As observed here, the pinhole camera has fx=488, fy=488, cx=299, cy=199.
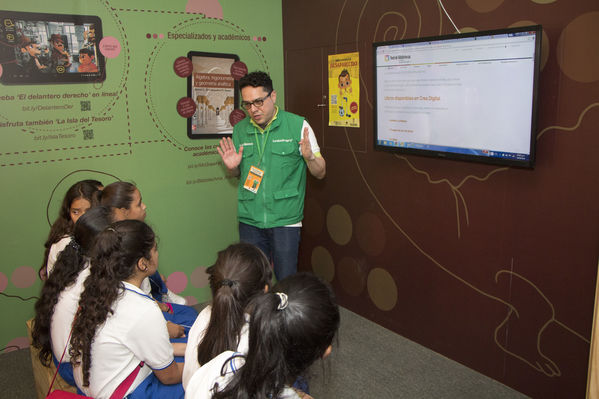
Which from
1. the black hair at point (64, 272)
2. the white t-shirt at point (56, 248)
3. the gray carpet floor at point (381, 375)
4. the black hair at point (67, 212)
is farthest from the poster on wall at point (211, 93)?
the gray carpet floor at point (381, 375)

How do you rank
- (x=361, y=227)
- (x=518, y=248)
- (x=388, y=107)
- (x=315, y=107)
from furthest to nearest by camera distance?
(x=315, y=107) → (x=361, y=227) → (x=388, y=107) → (x=518, y=248)

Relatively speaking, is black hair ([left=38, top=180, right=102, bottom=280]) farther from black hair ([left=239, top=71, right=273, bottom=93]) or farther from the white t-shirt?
black hair ([left=239, top=71, right=273, bottom=93])

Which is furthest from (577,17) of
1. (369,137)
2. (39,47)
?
(39,47)

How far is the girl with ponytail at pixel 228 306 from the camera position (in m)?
1.54

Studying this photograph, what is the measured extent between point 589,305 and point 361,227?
1.52 metres

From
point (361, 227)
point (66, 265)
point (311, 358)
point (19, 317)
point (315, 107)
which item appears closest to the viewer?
point (311, 358)

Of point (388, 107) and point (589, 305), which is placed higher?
point (388, 107)

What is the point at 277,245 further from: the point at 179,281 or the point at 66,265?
the point at 66,265

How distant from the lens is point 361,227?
3436 millimetres

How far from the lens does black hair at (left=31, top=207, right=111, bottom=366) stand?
201 cm

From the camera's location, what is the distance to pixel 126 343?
5.66 ft

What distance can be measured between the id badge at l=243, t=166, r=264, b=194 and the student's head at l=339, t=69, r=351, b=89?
0.84 m

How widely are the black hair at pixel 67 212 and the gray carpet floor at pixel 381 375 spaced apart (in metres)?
0.76

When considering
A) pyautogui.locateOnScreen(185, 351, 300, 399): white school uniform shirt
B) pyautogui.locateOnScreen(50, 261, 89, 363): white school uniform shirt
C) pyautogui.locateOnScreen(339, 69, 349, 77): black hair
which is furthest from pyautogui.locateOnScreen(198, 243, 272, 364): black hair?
pyautogui.locateOnScreen(339, 69, 349, 77): black hair
